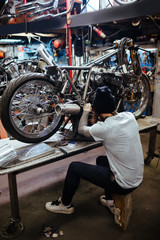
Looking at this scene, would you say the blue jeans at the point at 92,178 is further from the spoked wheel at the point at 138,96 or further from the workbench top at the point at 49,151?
the spoked wheel at the point at 138,96

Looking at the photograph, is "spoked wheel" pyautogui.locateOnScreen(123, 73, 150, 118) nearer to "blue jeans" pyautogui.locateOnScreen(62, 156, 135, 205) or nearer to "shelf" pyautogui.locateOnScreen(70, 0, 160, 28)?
"shelf" pyautogui.locateOnScreen(70, 0, 160, 28)

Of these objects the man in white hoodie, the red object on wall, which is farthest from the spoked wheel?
the red object on wall

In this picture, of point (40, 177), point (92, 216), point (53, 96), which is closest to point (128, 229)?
point (92, 216)

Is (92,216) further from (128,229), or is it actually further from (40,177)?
(40,177)

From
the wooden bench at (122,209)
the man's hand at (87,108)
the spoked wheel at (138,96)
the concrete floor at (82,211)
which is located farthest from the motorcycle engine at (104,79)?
the wooden bench at (122,209)

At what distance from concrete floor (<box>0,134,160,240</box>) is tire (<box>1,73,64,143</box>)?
0.68 m

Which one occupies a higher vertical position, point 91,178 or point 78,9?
point 78,9

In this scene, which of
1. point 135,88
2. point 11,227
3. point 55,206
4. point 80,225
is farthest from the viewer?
point 135,88

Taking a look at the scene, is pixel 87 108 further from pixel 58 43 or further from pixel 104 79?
pixel 58 43

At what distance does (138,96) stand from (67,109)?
1476 mm

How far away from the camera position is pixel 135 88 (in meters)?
3.13

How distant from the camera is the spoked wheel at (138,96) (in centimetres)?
304

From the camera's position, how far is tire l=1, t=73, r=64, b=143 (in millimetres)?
1896

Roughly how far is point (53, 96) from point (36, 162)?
0.79 meters
